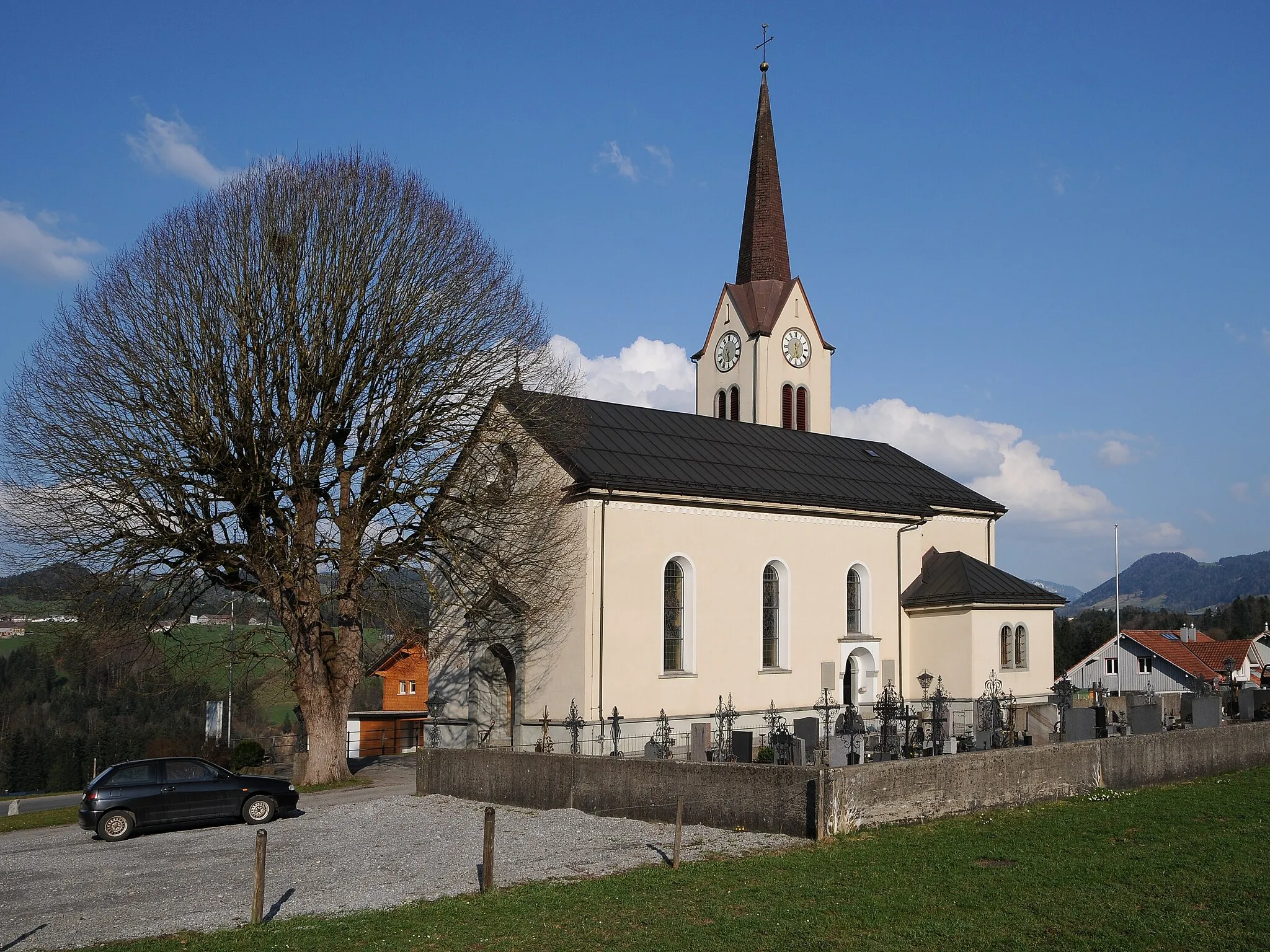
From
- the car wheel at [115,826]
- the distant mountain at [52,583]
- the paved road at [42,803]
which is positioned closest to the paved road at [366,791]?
the paved road at [42,803]

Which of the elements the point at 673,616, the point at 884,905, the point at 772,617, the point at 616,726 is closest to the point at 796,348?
the point at 772,617

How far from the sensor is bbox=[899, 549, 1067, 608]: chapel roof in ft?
115

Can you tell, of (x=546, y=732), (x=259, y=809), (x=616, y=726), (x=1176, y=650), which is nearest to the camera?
(x=259, y=809)

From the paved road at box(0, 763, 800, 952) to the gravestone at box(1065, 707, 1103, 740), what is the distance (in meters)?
9.18

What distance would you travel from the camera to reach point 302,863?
581 inches

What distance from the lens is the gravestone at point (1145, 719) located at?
70.8 ft

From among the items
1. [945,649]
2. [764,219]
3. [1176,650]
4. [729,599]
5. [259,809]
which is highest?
[764,219]

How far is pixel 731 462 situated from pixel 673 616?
601 cm

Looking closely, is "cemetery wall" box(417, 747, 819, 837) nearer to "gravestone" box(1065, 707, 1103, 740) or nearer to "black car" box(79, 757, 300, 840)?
"black car" box(79, 757, 300, 840)

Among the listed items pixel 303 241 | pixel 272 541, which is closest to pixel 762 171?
pixel 303 241

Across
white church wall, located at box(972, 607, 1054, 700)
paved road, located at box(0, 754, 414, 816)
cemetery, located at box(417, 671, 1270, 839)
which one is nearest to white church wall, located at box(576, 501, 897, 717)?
cemetery, located at box(417, 671, 1270, 839)

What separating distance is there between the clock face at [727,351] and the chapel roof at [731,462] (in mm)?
5035

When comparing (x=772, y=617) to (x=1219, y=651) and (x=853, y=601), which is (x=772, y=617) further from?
(x=1219, y=651)

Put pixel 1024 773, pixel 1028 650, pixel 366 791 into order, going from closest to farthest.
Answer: pixel 1024 773, pixel 366 791, pixel 1028 650
